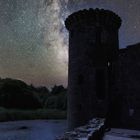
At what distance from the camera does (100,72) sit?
16.3 metres

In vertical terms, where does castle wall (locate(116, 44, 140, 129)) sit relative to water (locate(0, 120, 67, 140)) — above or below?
above

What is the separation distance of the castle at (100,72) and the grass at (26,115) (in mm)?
31668

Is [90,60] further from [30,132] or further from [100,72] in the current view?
[30,132]

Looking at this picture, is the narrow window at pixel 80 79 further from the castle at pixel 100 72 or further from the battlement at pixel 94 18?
the battlement at pixel 94 18

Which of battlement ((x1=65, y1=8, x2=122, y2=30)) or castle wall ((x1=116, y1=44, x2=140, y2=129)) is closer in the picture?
castle wall ((x1=116, y1=44, x2=140, y2=129))

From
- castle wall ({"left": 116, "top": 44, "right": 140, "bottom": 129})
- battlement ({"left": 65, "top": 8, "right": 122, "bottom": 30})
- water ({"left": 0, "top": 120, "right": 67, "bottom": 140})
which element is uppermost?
battlement ({"left": 65, "top": 8, "right": 122, "bottom": 30})

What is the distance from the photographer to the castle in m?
14.8

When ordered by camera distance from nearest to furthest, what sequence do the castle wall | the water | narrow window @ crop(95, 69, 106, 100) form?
the castle wall < narrow window @ crop(95, 69, 106, 100) < the water

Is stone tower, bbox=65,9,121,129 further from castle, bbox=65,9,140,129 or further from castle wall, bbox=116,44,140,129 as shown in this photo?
castle wall, bbox=116,44,140,129

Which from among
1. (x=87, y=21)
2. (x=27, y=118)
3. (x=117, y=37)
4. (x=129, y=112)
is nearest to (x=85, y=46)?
(x=87, y=21)

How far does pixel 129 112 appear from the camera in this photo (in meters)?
14.8

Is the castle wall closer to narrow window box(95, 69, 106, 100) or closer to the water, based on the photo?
narrow window box(95, 69, 106, 100)

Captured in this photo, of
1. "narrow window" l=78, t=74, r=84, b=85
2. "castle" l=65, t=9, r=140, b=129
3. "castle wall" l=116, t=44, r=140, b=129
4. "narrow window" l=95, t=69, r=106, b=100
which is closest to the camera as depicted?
"castle wall" l=116, t=44, r=140, b=129

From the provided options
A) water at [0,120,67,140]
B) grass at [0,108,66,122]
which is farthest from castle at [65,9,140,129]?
grass at [0,108,66,122]
